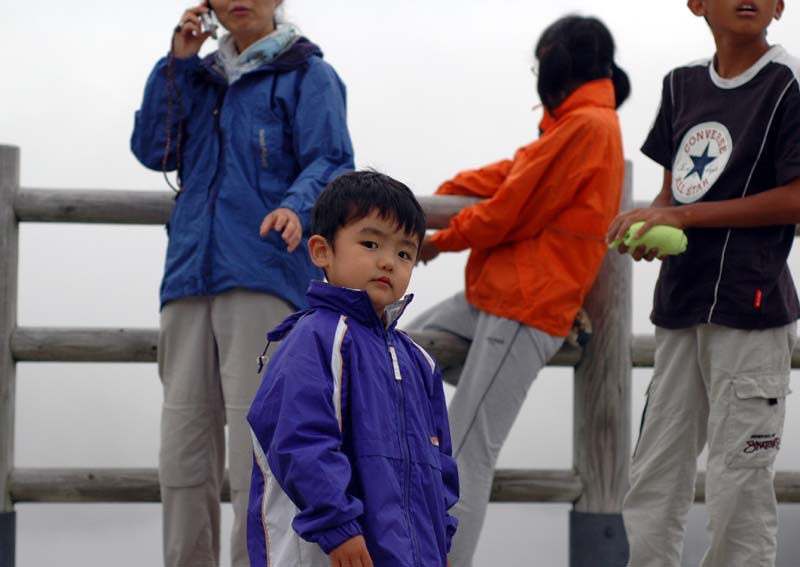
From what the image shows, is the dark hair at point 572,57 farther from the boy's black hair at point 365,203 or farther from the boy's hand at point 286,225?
the boy's black hair at point 365,203

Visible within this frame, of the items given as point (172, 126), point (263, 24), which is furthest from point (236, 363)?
point (263, 24)

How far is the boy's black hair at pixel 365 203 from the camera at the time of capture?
8.79 feet

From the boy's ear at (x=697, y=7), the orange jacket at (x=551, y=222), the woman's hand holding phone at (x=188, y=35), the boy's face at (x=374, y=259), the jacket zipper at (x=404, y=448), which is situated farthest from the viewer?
the orange jacket at (x=551, y=222)

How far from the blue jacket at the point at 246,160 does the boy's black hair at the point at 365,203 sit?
689 mm

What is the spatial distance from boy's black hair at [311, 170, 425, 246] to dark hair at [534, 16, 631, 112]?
5.20 feet

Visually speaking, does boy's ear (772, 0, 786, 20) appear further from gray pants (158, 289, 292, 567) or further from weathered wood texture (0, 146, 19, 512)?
weathered wood texture (0, 146, 19, 512)

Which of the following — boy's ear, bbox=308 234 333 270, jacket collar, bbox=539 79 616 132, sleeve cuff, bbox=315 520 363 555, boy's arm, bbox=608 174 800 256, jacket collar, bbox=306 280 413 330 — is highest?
jacket collar, bbox=539 79 616 132

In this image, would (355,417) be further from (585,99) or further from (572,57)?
(572,57)

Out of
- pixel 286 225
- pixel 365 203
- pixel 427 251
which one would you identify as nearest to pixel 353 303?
pixel 365 203

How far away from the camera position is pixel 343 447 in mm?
2561

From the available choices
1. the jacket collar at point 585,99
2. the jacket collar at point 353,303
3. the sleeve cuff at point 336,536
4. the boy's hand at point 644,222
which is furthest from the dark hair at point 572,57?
the sleeve cuff at point 336,536

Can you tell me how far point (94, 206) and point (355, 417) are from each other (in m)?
2.18

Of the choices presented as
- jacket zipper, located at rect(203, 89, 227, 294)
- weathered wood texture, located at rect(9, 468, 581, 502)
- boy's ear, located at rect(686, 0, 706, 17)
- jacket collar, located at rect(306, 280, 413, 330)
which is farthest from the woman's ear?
weathered wood texture, located at rect(9, 468, 581, 502)

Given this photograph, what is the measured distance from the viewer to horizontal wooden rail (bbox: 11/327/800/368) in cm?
442
